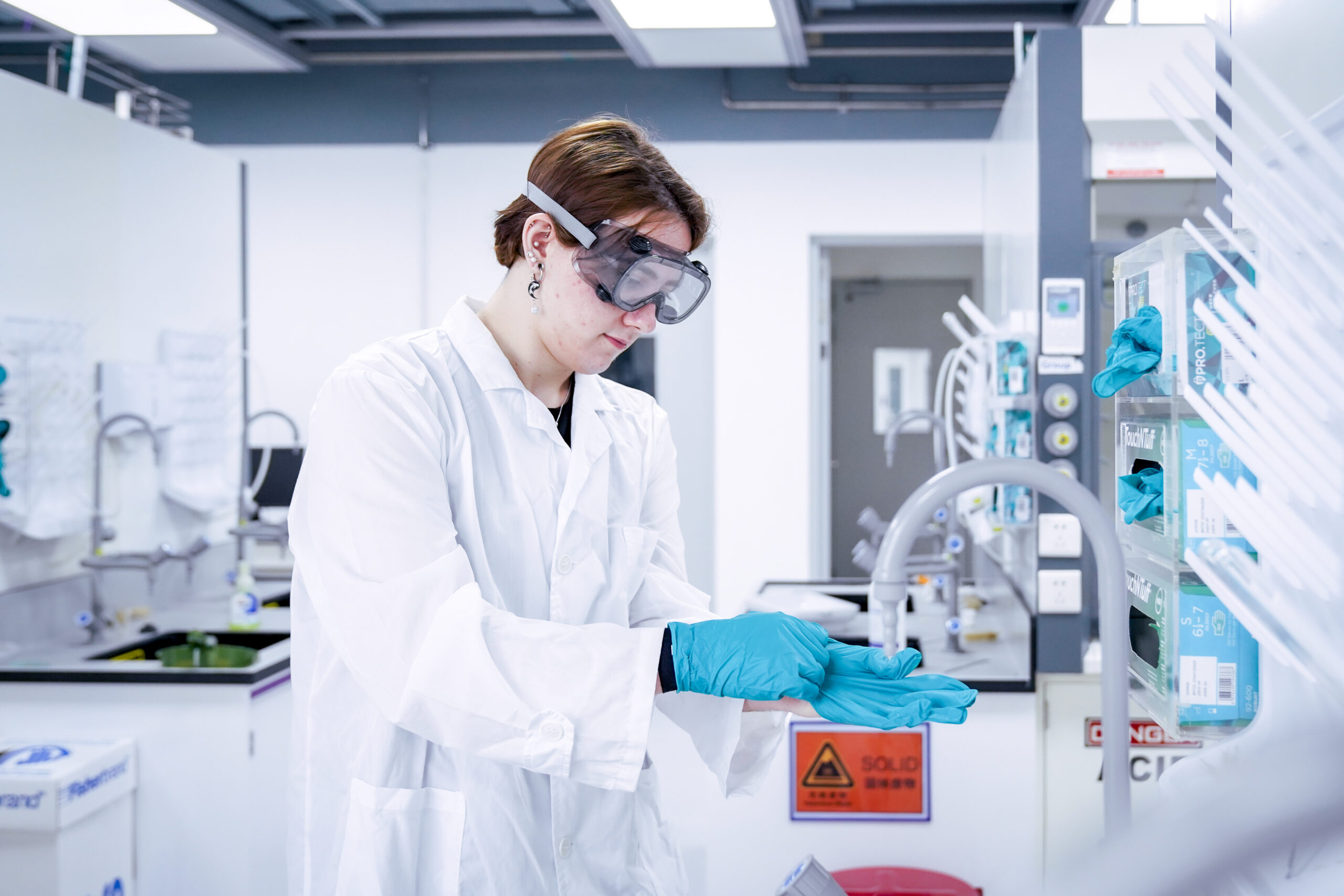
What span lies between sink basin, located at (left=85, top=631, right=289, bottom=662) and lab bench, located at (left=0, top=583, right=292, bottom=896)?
27 cm

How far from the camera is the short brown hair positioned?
3.99 ft

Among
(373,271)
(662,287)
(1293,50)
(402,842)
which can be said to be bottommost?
(402,842)

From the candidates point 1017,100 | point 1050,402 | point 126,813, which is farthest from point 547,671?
point 1017,100

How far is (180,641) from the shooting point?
9.48 ft

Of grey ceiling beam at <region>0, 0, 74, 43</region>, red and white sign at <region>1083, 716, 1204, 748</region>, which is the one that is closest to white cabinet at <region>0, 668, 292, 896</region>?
red and white sign at <region>1083, 716, 1204, 748</region>

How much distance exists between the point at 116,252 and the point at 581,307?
2330 mm

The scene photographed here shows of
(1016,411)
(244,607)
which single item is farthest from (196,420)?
(1016,411)

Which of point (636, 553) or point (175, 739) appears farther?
point (175, 739)

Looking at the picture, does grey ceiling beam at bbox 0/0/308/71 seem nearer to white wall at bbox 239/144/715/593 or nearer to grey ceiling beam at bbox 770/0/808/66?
white wall at bbox 239/144/715/593

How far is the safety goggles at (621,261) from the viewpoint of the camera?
1209mm

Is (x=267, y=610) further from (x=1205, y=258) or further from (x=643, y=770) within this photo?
(x=1205, y=258)

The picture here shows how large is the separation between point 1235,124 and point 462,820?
1070 millimetres

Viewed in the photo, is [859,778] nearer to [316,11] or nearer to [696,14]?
[696,14]

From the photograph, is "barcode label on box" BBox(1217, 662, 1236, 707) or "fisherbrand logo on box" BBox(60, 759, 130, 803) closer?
"barcode label on box" BBox(1217, 662, 1236, 707)
